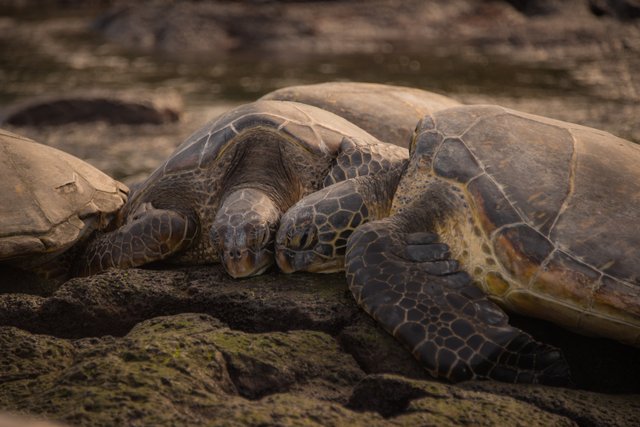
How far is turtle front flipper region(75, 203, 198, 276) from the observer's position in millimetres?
3857

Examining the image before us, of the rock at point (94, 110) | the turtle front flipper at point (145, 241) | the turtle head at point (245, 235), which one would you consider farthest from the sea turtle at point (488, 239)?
the rock at point (94, 110)

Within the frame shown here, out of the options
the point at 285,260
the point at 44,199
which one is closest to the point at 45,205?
the point at 44,199

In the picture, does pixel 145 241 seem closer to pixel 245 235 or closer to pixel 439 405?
pixel 245 235

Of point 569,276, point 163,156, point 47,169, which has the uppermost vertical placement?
point 47,169

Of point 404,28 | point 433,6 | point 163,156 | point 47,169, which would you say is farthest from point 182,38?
point 47,169

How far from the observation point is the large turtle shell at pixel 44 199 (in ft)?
12.1

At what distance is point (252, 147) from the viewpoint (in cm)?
415

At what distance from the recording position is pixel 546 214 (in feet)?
9.88

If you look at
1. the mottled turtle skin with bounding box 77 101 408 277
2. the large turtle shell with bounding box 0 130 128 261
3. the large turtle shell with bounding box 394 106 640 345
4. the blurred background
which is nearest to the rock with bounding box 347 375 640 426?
the large turtle shell with bounding box 394 106 640 345

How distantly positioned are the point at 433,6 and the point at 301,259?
19.0m

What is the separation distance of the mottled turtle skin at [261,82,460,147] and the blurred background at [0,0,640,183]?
2.98 metres

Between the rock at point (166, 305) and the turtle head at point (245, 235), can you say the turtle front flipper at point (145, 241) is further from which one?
the rock at point (166, 305)

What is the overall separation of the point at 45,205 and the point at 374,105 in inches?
95.7

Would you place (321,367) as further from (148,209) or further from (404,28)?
(404,28)
